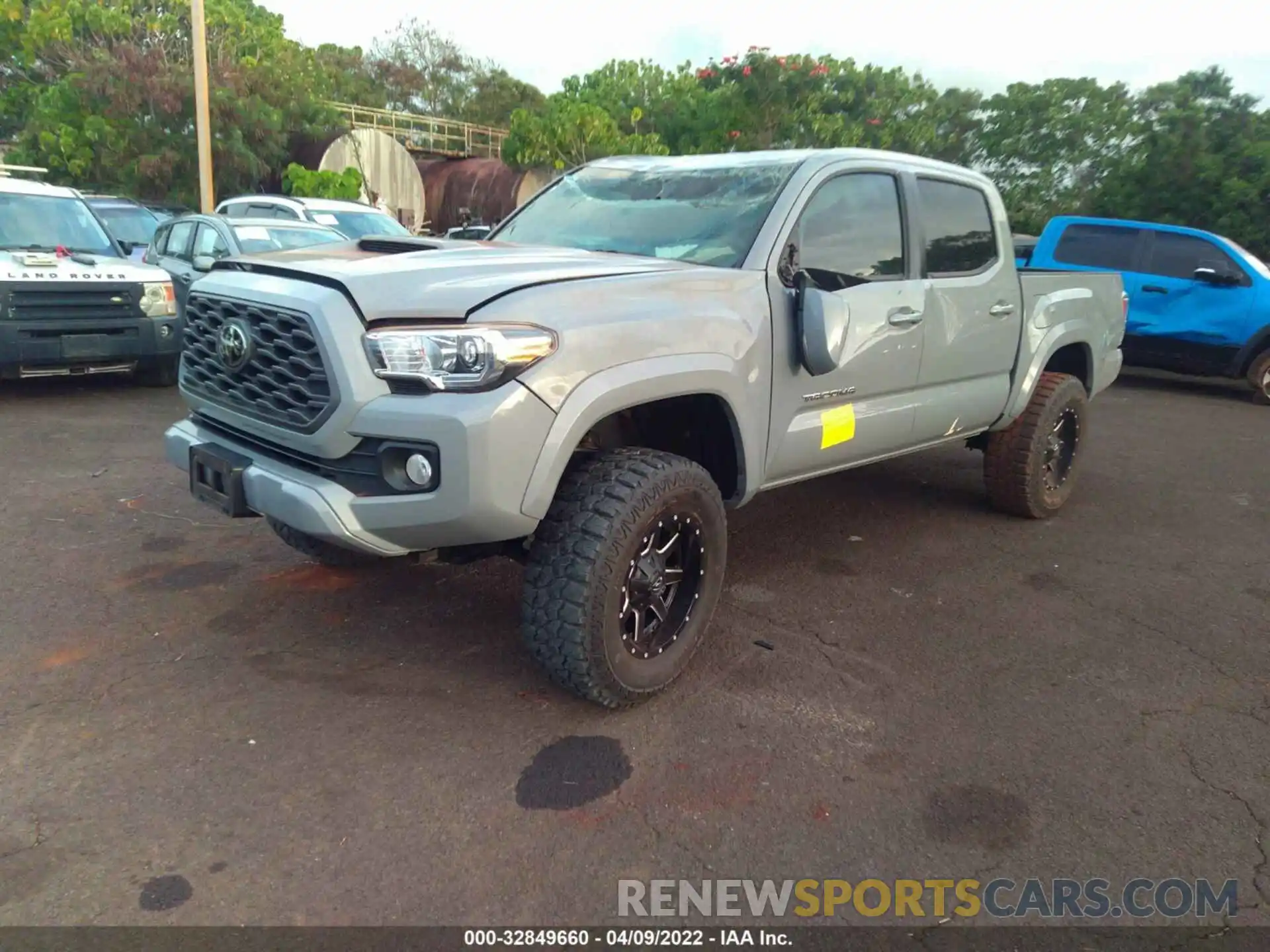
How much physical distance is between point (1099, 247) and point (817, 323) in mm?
9023

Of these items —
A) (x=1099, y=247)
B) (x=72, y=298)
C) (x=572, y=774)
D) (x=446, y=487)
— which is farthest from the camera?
(x=1099, y=247)

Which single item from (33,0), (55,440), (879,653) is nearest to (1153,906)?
(879,653)

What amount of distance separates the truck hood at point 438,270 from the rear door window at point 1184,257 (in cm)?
904

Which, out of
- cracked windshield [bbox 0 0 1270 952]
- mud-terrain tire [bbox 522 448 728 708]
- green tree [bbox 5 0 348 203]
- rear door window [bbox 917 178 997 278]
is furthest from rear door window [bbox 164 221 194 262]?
green tree [bbox 5 0 348 203]

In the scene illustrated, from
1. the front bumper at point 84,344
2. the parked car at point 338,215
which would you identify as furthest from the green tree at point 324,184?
the front bumper at point 84,344

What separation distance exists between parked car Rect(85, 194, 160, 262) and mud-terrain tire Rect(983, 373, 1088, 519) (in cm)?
1172

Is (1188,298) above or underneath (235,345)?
above

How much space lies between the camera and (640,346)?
10.4 feet

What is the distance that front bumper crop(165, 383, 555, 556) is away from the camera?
2.79 meters

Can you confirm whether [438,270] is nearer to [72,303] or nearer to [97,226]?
[72,303]

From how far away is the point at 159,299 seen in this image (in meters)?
8.23

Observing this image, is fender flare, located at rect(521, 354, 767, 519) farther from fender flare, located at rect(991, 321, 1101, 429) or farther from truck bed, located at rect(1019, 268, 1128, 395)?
truck bed, located at rect(1019, 268, 1128, 395)

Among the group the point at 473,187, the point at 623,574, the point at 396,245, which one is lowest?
the point at 623,574

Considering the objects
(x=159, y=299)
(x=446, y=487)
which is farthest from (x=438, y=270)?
(x=159, y=299)
